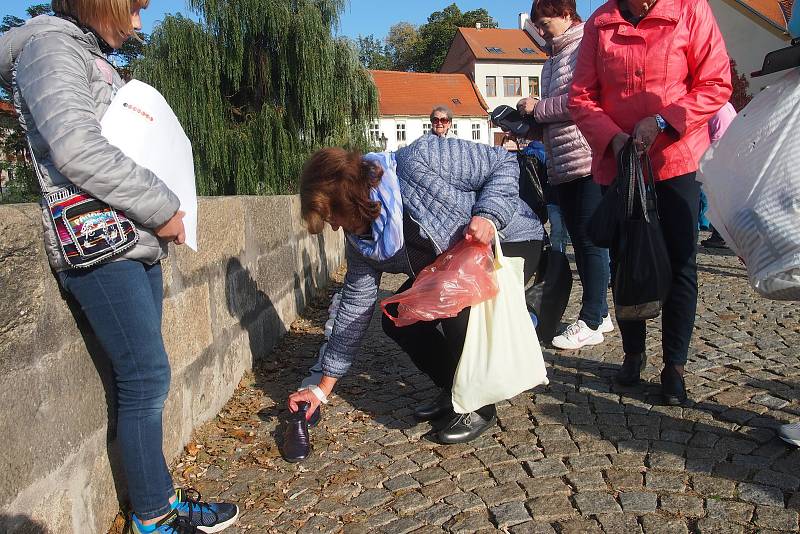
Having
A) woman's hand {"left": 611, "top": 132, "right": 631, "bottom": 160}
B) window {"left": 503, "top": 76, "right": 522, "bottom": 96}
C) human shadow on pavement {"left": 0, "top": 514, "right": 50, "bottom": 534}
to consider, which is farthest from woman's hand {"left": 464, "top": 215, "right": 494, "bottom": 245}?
window {"left": 503, "top": 76, "right": 522, "bottom": 96}

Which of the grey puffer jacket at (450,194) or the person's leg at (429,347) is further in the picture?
the person's leg at (429,347)

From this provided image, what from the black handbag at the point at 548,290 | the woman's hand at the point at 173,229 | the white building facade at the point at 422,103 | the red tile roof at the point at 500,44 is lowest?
the black handbag at the point at 548,290

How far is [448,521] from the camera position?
2.53 meters

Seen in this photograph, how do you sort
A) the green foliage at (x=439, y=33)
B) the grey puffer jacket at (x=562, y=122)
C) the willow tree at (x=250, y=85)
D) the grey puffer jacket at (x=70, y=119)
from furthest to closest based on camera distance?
1. the green foliage at (x=439, y=33)
2. the willow tree at (x=250, y=85)
3. the grey puffer jacket at (x=562, y=122)
4. the grey puffer jacket at (x=70, y=119)

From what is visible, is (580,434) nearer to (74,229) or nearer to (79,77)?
(74,229)

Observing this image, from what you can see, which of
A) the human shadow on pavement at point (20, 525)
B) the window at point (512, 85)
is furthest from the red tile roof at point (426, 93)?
the human shadow on pavement at point (20, 525)

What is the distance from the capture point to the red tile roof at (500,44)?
185ft

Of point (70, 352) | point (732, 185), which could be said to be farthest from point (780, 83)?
point (70, 352)

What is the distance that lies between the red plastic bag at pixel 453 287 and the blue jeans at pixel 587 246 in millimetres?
1425

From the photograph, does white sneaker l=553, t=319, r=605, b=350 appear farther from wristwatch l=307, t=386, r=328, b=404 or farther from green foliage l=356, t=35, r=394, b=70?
green foliage l=356, t=35, r=394, b=70

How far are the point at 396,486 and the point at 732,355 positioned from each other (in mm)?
2496

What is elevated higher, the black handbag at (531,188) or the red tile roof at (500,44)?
Result: the red tile roof at (500,44)

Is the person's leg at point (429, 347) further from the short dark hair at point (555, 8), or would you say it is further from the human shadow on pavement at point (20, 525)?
the short dark hair at point (555, 8)

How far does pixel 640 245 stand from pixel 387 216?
1.12m
